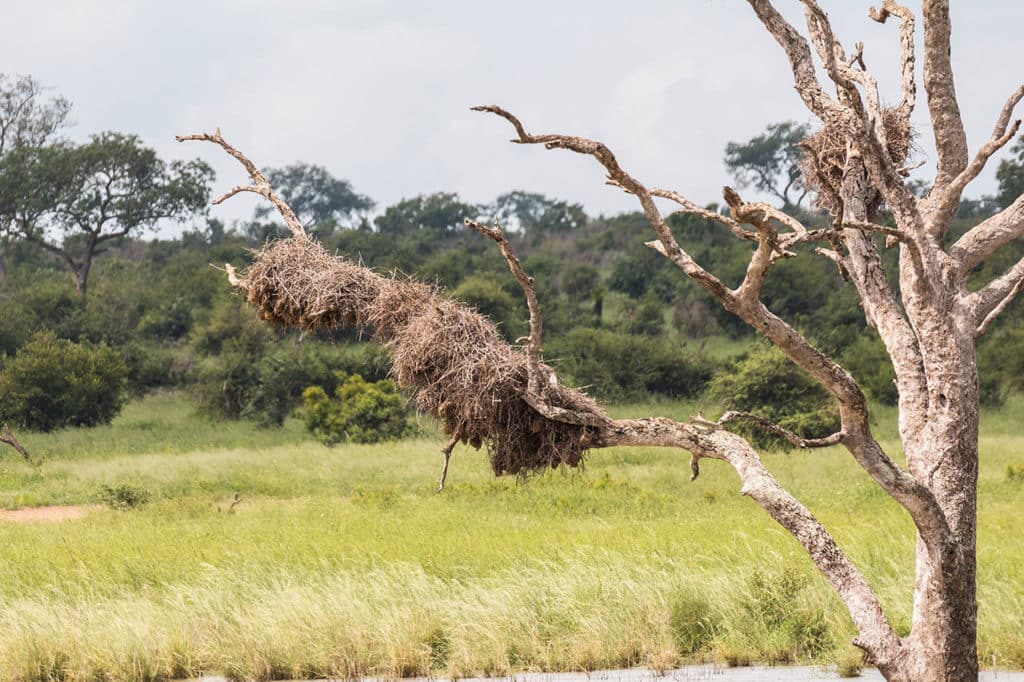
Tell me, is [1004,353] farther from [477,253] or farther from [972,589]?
[972,589]

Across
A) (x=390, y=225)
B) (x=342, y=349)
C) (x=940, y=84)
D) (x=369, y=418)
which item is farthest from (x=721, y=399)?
(x=390, y=225)

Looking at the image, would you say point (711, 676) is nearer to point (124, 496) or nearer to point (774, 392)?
point (124, 496)

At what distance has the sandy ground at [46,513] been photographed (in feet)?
61.2

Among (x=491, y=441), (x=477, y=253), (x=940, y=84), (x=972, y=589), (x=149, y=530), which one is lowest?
Result: (x=149, y=530)

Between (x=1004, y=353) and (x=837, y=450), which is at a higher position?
(x=1004, y=353)

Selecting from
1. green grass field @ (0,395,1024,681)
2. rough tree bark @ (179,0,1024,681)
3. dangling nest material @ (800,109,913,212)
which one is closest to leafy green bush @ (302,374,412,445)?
green grass field @ (0,395,1024,681)

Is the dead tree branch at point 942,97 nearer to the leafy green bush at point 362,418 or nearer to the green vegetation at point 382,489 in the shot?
the green vegetation at point 382,489

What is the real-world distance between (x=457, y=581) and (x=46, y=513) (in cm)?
1030

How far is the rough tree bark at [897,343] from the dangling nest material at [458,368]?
151 millimetres

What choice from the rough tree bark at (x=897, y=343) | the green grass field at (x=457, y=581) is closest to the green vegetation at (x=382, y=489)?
the green grass field at (x=457, y=581)

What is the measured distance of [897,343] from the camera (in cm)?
646

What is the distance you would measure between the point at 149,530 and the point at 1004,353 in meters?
25.9

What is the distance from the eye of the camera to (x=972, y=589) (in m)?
6.12

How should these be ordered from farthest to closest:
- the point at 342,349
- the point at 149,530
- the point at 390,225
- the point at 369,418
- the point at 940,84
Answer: the point at 390,225
the point at 342,349
the point at 369,418
the point at 149,530
the point at 940,84
